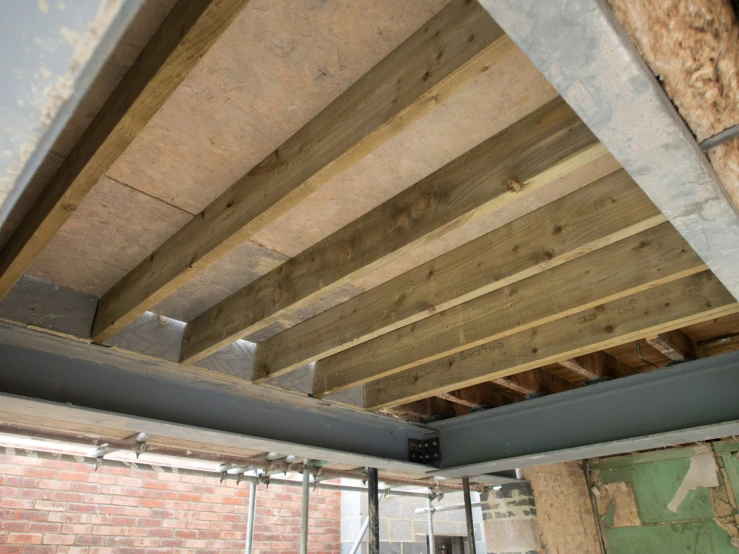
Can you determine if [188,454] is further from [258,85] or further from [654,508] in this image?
[654,508]

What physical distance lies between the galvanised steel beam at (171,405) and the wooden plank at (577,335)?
1.17ft

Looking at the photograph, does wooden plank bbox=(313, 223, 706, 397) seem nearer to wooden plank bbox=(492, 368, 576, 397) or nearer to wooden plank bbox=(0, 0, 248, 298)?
wooden plank bbox=(492, 368, 576, 397)

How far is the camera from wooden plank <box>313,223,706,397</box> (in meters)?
1.92

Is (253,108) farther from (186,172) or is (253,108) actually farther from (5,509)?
(5,509)

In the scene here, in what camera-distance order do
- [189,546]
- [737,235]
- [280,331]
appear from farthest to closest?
[189,546] → [280,331] → [737,235]

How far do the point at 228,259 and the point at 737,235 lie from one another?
1.65 metres

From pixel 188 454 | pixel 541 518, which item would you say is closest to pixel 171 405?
pixel 188 454

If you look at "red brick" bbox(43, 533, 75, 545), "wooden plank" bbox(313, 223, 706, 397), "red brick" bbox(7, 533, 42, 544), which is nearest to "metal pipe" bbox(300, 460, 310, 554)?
"wooden plank" bbox(313, 223, 706, 397)

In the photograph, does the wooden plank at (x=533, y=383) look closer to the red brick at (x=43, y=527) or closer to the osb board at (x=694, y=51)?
the osb board at (x=694, y=51)

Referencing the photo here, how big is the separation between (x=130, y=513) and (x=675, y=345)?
4.45 metres

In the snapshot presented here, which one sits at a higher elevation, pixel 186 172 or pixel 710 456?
pixel 186 172

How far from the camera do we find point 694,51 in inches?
35.0

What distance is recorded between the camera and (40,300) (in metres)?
2.14

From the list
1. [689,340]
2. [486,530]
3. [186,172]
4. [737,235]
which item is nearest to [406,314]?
[186,172]
